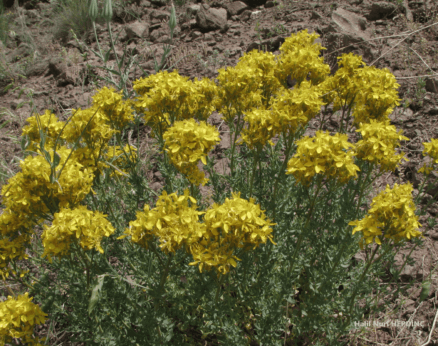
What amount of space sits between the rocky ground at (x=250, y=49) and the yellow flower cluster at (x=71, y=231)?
1964 mm

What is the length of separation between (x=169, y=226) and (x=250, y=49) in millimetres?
6065

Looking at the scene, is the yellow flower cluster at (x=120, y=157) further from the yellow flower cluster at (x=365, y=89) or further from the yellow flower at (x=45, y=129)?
the yellow flower cluster at (x=365, y=89)

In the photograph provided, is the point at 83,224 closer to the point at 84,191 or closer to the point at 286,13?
the point at 84,191

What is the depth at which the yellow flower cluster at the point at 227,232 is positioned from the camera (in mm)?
2189

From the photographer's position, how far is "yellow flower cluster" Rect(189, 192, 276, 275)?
86.2 inches

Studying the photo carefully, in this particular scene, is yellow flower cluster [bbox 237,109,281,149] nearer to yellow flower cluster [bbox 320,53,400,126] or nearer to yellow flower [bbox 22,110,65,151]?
yellow flower cluster [bbox 320,53,400,126]

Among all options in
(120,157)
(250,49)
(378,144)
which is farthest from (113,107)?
(250,49)

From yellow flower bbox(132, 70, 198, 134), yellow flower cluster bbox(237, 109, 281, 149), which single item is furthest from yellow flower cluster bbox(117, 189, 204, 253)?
yellow flower bbox(132, 70, 198, 134)

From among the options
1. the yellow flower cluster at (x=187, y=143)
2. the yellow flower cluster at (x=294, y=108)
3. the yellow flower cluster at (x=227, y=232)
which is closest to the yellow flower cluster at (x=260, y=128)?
the yellow flower cluster at (x=294, y=108)

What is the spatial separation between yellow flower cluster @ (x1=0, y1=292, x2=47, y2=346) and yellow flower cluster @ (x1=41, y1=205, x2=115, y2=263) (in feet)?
1.61

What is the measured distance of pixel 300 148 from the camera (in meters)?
2.50

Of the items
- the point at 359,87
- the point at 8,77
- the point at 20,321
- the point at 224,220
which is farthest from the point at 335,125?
the point at 8,77

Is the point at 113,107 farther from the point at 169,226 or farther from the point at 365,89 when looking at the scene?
the point at 365,89

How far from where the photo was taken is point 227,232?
7.17 ft
